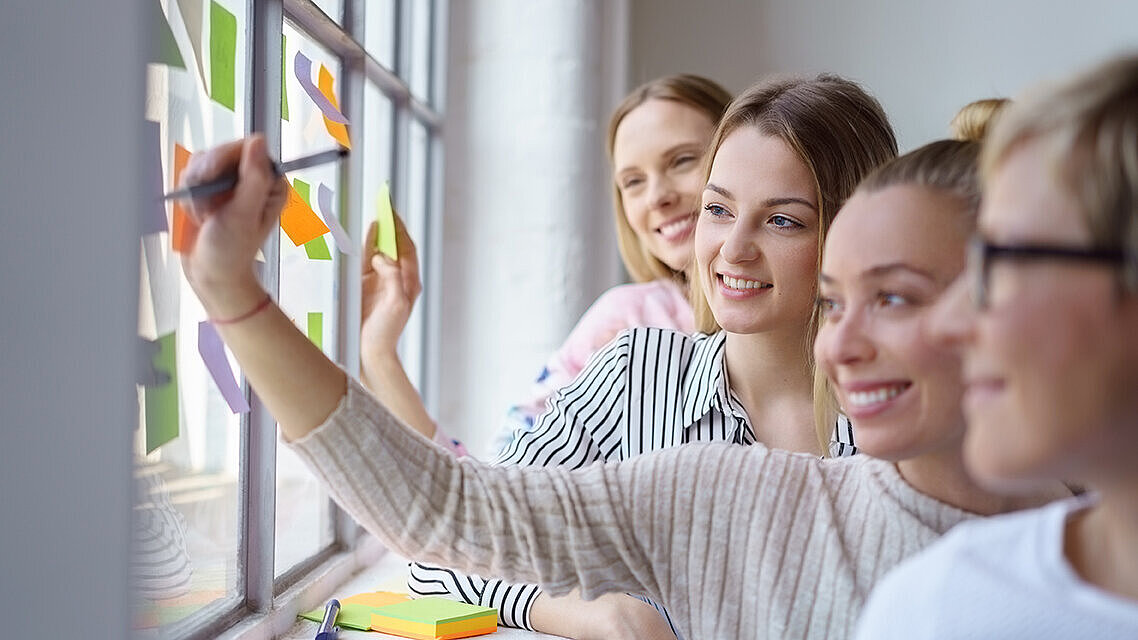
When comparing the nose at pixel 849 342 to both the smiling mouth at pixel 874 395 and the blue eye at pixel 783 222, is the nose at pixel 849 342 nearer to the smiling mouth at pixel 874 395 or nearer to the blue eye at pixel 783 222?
the smiling mouth at pixel 874 395

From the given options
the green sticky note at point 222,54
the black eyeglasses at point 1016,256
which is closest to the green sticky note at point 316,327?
the green sticky note at point 222,54

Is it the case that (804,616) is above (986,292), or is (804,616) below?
below

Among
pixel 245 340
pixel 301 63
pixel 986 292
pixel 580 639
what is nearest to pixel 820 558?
pixel 986 292

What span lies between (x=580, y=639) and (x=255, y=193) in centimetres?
69

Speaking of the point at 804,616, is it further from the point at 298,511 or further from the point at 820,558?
the point at 298,511

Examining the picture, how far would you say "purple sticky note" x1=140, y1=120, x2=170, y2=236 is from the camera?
86 centimetres

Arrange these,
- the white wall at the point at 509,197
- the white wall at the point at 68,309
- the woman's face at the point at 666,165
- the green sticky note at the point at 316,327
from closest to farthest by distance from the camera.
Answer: the white wall at the point at 68,309 < the green sticky note at the point at 316,327 < the woman's face at the point at 666,165 < the white wall at the point at 509,197

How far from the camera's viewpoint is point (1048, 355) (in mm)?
515

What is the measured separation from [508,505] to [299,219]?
615 millimetres

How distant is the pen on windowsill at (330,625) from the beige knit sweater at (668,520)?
48 cm

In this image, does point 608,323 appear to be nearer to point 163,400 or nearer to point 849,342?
point 163,400

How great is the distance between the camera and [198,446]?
3.57ft

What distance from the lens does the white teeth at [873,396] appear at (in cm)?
69

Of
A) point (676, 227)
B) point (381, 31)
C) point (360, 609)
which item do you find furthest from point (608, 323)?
point (360, 609)
